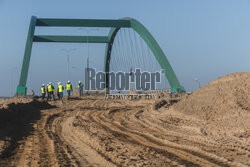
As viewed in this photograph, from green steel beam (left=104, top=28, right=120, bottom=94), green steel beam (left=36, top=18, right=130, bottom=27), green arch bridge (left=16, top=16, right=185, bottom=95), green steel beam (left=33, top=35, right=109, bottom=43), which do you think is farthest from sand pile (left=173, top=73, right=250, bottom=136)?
green steel beam (left=104, top=28, right=120, bottom=94)

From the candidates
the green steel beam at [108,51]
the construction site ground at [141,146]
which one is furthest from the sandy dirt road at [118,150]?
the green steel beam at [108,51]

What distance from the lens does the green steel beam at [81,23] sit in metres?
38.2

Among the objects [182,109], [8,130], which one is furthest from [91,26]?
[8,130]

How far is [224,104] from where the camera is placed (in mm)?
12109

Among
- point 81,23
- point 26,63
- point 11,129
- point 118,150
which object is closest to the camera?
point 118,150

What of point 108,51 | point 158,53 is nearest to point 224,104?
point 158,53

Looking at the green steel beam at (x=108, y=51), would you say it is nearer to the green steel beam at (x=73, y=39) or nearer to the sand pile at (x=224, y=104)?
the green steel beam at (x=73, y=39)

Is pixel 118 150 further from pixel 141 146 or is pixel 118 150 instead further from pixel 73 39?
pixel 73 39

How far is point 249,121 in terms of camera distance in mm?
9438

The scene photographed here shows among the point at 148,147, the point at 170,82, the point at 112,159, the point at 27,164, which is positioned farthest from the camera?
the point at 170,82

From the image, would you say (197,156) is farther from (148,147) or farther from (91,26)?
(91,26)

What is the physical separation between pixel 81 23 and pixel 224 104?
30.0m

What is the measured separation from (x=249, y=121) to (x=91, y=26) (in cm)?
3253

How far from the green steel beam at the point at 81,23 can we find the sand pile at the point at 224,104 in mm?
26652
